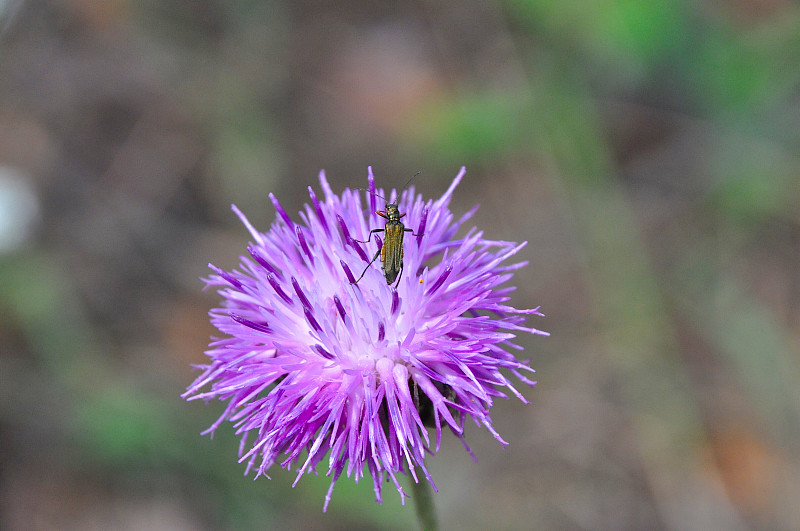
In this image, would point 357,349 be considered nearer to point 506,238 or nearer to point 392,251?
point 392,251

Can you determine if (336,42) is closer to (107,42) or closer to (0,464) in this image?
(107,42)

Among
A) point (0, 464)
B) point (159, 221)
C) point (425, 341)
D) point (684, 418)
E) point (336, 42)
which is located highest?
point (336, 42)

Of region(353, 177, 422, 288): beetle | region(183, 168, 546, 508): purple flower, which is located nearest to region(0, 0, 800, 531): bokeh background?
region(183, 168, 546, 508): purple flower

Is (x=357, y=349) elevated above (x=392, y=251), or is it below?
below

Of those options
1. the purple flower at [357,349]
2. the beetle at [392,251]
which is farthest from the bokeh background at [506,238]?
the beetle at [392,251]

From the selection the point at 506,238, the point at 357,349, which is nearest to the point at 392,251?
the point at 357,349

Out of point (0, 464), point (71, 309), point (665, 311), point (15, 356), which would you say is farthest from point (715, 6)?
point (0, 464)
